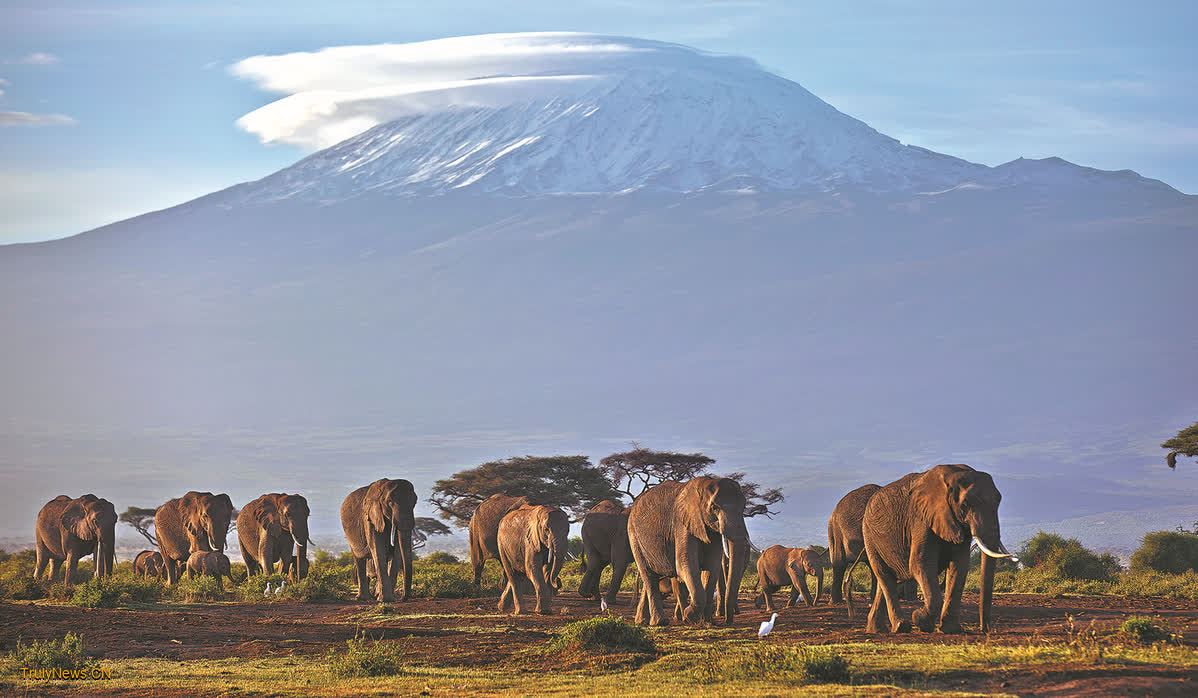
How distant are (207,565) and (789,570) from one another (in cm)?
1476

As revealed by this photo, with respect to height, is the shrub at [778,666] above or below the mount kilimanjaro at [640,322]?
below

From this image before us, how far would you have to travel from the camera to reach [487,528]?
29359 mm

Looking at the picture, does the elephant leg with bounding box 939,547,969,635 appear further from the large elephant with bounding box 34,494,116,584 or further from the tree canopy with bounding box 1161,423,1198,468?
the large elephant with bounding box 34,494,116,584

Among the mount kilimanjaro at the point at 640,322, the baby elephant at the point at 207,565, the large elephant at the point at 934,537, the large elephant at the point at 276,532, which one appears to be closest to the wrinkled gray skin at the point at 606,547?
the large elephant at the point at 934,537

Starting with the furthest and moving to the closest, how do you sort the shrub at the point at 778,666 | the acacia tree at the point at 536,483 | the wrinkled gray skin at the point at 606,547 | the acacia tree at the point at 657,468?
the acacia tree at the point at 536,483, the acacia tree at the point at 657,468, the wrinkled gray skin at the point at 606,547, the shrub at the point at 778,666

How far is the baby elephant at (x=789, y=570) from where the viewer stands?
23953mm

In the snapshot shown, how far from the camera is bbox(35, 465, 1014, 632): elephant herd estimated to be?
54.2ft

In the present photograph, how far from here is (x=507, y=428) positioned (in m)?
132

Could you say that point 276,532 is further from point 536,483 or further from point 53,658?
point 536,483

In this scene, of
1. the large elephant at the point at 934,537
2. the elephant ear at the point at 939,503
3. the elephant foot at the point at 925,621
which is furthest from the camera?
the elephant foot at the point at 925,621

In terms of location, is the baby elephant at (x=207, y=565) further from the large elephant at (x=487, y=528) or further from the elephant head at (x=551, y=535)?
the elephant head at (x=551, y=535)

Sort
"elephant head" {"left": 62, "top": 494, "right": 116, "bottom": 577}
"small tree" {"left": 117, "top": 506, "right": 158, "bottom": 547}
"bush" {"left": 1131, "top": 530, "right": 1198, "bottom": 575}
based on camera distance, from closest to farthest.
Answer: "elephant head" {"left": 62, "top": 494, "right": 116, "bottom": 577} < "bush" {"left": 1131, "top": 530, "right": 1198, "bottom": 575} < "small tree" {"left": 117, "top": 506, "right": 158, "bottom": 547}

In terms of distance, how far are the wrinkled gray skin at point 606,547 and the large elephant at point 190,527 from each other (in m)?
11.6

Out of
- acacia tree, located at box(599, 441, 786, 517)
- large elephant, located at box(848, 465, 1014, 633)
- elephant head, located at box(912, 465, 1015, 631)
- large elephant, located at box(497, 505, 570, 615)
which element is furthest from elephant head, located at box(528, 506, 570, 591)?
acacia tree, located at box(599, 441, 786, 517)
